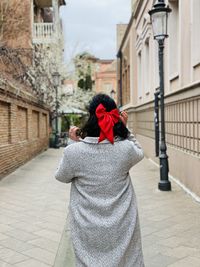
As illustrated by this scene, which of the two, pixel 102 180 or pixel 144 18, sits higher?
pixel 144 18

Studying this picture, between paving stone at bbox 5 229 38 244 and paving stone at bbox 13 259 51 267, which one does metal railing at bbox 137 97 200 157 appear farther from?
paving stone at bbox 13 259 51 267

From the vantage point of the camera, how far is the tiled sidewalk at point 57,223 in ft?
17.0

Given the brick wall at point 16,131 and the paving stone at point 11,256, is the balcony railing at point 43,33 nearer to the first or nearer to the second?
the brick wall at point 16,131

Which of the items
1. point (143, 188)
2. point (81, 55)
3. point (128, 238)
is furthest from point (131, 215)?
point (81, 55)

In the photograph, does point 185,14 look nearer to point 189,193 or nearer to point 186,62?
point 186,62

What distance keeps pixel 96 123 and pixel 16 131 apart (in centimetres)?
1126

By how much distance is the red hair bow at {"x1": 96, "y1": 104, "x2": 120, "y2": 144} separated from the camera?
302cm

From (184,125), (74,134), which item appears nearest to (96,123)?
(74,134)

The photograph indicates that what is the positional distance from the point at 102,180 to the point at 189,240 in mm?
3077

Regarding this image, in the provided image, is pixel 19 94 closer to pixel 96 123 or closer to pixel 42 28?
pixel 96 123

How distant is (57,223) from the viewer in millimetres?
6875

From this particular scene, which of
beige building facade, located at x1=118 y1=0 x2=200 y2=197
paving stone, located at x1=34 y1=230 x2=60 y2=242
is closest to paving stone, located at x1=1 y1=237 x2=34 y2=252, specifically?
paving stone, located at x1=34 y1=230 x2=60 y2=242

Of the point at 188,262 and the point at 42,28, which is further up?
the point at 42,28

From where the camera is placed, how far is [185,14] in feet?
33.3
